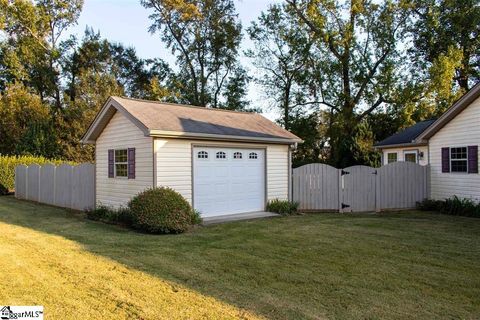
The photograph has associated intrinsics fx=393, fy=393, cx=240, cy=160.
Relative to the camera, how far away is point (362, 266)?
6.67 m

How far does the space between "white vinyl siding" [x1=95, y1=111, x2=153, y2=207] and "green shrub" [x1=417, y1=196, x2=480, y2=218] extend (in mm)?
10673

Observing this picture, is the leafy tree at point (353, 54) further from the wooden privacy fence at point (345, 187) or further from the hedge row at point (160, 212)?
the hedge row at point (160, 212)

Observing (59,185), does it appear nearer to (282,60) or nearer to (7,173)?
(7,173)

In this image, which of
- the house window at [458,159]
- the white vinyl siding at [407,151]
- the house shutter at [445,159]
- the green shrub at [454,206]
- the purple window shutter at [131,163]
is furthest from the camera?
the white vinyl siding at [407,151]

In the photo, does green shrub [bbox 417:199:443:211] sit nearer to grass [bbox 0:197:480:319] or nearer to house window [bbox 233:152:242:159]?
grass [bbox 0:197:480:319]

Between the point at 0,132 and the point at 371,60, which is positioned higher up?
the point at 371,60

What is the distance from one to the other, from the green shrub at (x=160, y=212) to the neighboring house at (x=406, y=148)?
1354cm

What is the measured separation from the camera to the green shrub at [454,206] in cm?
1348

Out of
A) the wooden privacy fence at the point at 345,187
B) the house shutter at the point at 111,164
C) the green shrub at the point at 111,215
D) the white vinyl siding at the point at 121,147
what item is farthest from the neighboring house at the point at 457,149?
the house shutter at the point at 111,164

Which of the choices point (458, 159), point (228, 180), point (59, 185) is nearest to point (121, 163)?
point (228, 180)

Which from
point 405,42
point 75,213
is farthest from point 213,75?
point 75,213

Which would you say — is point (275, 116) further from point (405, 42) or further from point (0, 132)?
point (0, 132)

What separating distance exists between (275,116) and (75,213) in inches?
858

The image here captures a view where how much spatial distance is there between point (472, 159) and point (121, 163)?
12.1 m
